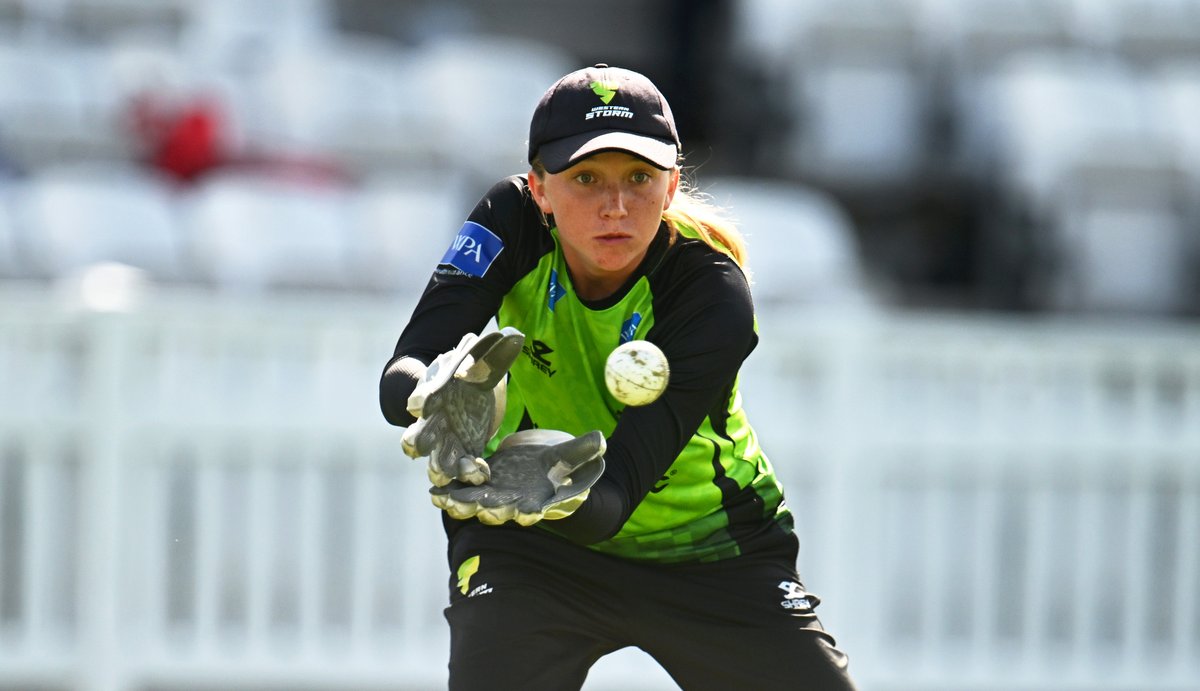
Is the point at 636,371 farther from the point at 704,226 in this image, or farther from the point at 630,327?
the point at 704,226

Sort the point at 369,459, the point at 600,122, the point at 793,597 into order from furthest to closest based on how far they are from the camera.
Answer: the point at 369,459
the point at 793,597
the point at 600,122

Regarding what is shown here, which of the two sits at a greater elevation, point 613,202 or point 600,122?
point 600,122

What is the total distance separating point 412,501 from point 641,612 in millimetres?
3001

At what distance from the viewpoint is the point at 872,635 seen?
623 centimetres

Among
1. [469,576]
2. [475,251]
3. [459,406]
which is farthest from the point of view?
[469,576]

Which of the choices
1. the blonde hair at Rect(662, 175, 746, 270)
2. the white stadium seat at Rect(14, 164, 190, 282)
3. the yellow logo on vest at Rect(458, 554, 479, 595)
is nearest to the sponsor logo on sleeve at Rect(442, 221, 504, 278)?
the blonde hair at Rect(662, 175, 746, 270)

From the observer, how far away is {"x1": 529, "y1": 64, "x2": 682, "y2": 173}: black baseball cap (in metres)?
2.79

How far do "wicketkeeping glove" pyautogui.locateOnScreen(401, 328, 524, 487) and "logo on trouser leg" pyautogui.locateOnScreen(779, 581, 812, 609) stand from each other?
89cm

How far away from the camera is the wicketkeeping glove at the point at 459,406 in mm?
2531

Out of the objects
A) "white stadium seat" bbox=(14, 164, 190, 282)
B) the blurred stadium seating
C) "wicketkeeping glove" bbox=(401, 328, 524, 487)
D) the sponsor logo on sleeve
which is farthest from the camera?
the blurred stadium seating

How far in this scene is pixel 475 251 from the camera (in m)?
3.06

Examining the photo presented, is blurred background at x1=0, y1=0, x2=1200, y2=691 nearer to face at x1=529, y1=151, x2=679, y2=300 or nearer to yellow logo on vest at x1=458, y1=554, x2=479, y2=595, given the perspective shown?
yellow logo on vest at x1=458, y1=554, x2=479, y2=595

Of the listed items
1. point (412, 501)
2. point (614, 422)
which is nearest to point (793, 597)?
point (614, 422)

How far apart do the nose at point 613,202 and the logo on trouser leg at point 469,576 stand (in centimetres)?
77
